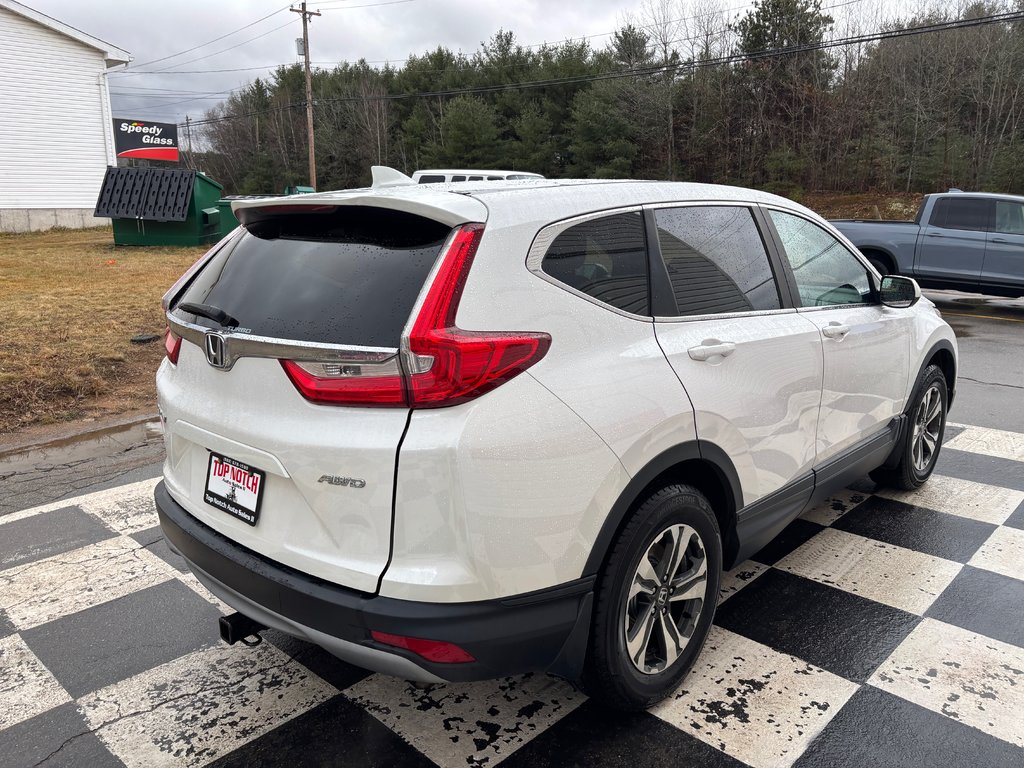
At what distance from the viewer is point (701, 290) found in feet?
8.93

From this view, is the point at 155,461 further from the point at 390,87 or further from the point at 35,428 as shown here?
the point at 390,87

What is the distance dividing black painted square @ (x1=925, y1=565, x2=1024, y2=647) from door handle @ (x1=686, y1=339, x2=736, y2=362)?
5.12 ft

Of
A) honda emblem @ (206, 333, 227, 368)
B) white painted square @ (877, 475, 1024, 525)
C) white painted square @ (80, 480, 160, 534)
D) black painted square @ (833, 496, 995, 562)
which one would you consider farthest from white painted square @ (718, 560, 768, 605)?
white painted square @ (80, 480, 160, 534)

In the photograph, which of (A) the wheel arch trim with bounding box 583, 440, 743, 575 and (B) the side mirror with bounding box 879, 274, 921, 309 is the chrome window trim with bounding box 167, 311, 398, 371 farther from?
(B) the side mirror with bounding box 879, 274, 921, 309

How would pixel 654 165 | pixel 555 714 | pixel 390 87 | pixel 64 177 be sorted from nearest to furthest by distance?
pixel 555 714
pixel 64 177
pixel 654 165
pixel 390 87

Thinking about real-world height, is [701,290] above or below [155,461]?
above

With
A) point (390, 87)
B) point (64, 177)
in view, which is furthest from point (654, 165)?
point (390, 87)

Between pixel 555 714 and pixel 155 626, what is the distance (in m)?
1.72

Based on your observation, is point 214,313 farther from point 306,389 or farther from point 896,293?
point 896,293

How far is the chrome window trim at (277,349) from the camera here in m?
1.99

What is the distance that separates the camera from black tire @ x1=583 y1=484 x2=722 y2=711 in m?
2.27

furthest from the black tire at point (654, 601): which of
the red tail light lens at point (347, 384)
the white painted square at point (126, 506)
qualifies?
the white painted square at point (126, 506)

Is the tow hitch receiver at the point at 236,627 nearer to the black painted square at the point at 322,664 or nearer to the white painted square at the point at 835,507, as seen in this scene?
the black painted square at the point at 322,664

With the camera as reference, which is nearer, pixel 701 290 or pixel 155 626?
pixel 701 290
